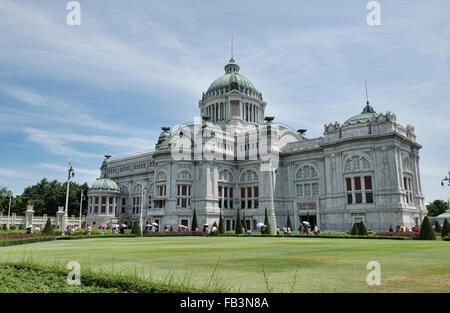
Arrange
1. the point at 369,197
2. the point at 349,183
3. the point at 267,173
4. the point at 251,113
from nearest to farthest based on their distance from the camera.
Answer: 1. the point at 369,197
2. the point at 349,183
3. the point at 267,173
4. the point at 251,113

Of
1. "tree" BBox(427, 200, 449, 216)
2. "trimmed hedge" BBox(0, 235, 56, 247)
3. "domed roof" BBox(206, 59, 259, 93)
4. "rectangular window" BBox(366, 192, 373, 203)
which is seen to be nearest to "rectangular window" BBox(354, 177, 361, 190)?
"rectangular window" BBox(366, 192, 373, 203)

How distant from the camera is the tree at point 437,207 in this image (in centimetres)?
9919

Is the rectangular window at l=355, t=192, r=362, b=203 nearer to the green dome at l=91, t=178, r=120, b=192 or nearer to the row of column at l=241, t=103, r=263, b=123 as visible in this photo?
the row of column at l=241, t=103, r=263, b=123

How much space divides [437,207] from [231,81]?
2821 inches

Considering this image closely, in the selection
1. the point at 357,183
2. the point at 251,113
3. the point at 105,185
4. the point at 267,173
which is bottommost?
the point at 357,183

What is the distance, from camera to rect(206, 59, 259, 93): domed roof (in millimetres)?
80875

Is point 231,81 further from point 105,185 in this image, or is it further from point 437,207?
point 437,207

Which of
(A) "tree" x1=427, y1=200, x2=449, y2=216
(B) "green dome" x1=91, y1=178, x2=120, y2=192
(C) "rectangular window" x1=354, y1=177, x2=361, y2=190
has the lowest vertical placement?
(A) "tree" x1=427, y1=200, x2=449, y2=216

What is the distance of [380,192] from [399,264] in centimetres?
4407

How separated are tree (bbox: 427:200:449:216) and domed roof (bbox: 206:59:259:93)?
63.4 m

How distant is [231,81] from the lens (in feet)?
268

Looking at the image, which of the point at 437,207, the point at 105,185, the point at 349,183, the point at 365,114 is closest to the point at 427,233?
the point at 349,183

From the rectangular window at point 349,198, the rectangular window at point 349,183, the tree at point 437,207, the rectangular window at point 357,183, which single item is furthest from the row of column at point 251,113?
the tree at point 437,207
